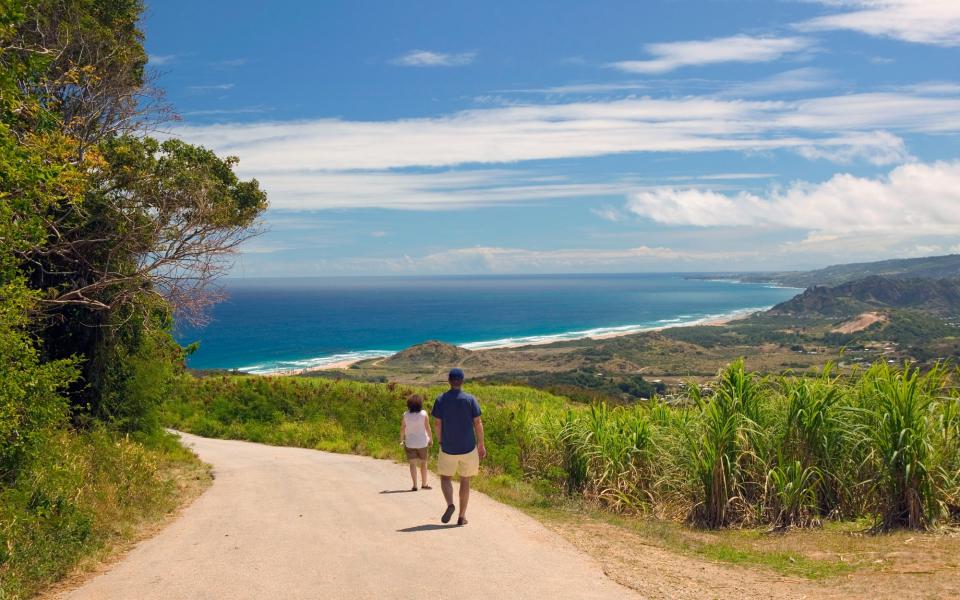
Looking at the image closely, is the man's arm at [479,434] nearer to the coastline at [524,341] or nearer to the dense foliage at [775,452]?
the dense foliage at [775,452]

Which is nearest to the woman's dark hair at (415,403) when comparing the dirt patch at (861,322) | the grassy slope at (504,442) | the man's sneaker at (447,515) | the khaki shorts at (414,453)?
the khaki shorts at (414,453)

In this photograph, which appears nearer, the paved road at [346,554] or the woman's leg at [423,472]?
the paved road at [346,554]

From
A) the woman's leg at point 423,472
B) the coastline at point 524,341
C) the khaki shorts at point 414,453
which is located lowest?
the coastline at point 524,341

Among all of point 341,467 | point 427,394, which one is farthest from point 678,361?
point 341,467

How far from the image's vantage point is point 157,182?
14375mm

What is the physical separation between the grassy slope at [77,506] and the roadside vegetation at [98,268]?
0.04 metres

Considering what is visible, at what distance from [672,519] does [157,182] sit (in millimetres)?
11910

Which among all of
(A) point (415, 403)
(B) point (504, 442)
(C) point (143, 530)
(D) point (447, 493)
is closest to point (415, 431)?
(A) point (415, 403)

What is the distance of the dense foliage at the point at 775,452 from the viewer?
891 cm

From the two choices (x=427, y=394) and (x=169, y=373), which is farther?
(x=427, y=394)

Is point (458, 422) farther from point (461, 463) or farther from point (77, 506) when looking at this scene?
point (77, 506)

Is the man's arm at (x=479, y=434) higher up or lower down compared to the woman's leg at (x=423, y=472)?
higher up

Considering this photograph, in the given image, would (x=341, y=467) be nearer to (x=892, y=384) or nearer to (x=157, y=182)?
(x=157, y=182)

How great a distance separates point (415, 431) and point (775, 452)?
561 centimetres
